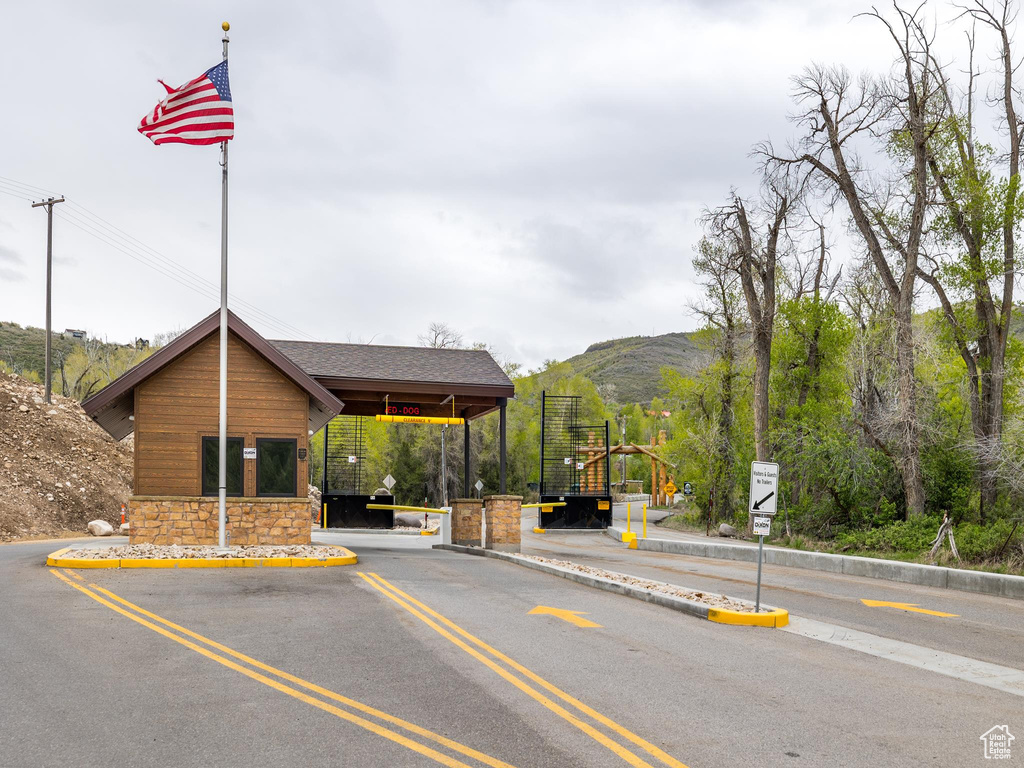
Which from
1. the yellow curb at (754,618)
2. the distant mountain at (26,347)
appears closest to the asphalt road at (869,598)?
the yellow curb at (754,618)

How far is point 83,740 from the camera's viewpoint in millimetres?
5820

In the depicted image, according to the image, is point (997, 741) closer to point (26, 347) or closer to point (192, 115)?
point (192, 115)

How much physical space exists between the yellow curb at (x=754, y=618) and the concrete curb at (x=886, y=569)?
258 inches

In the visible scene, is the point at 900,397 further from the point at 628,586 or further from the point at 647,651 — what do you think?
the point at 647,651

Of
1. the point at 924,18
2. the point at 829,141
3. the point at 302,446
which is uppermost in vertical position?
the point at 924,18

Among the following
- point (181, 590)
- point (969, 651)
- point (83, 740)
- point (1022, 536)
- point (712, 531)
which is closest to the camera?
point (83, 740)

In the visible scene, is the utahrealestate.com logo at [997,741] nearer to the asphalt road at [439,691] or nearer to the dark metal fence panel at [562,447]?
the asphalt road at [439,691]

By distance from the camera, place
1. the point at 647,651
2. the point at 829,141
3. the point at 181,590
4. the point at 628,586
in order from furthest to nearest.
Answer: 1. the point at 829,141
2. the point at 628,586
3. the point at 181,590
4. the point at 647,651

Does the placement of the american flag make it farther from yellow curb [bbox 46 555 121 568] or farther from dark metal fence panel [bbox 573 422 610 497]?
dark metal fence panel [bbox 573 422 610 497]

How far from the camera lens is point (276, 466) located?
20.9 m

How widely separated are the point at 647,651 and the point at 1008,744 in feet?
12.5

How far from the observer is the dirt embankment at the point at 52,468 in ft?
106

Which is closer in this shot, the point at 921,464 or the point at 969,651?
the point at 969,651

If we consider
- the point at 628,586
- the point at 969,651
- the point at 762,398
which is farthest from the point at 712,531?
the point at 969,651
